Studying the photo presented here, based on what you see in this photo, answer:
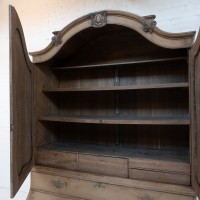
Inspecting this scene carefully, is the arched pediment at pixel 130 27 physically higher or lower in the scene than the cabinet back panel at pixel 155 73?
higher

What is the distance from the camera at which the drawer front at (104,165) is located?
4.59 feet

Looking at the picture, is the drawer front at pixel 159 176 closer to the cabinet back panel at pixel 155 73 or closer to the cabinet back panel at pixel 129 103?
the cabinet back panel at pixel 129 103

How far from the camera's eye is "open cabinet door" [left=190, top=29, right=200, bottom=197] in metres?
1.11

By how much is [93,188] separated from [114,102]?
781 mm

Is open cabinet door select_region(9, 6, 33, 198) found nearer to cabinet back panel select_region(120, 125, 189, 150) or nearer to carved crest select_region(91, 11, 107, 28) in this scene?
carved crest select_region(91, 11, 107, 28)

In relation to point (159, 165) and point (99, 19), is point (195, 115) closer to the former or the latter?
point (159, 165)

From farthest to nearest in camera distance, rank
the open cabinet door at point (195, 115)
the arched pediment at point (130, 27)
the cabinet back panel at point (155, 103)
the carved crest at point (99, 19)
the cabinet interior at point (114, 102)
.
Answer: the cabinet back panel at point (155, 103), the cabinet interior at point (114, 102), the carved crest at point (99, 19), the arched pediment at point (130, 27), the open cabinet door at point (195, 115)

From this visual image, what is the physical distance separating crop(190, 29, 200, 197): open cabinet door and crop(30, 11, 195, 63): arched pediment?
0.11 m

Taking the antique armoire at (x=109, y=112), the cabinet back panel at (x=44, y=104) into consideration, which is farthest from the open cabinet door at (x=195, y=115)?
the cabinet back panel at (x=44, y=104)

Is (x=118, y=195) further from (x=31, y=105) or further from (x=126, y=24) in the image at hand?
(x=126, y=24)

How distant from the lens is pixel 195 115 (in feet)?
3.86

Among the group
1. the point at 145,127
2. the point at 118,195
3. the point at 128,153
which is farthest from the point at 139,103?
the point at 118,195

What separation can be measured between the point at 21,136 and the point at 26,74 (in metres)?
0.48

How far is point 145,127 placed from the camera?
1.72 m
